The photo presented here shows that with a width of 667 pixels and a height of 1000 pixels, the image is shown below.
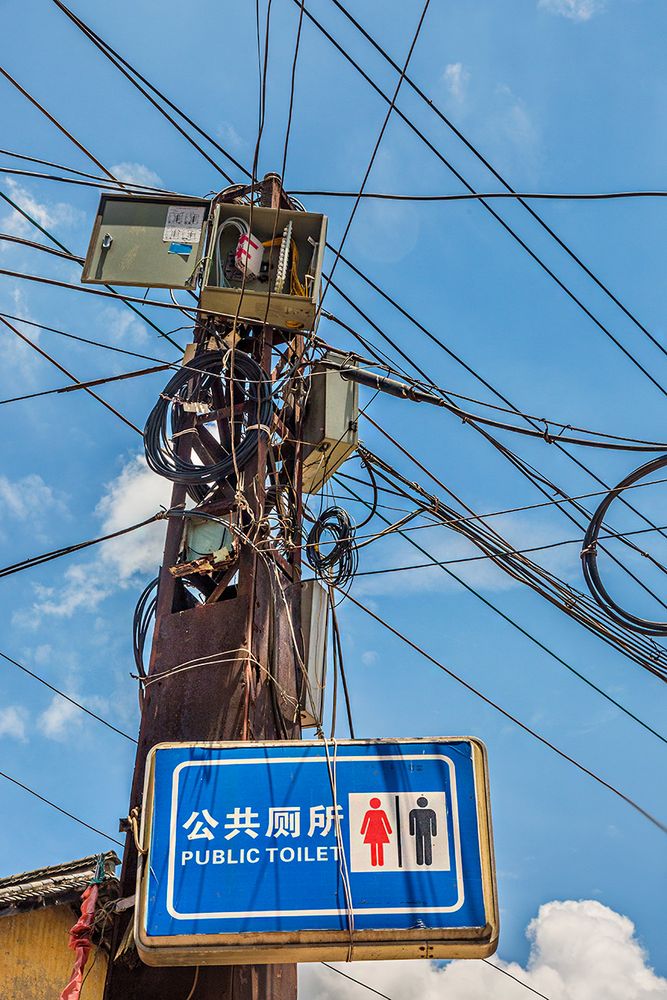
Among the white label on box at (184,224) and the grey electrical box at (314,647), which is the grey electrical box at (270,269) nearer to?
the white label on box at (184,224)

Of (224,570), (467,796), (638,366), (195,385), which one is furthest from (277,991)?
(638,366)

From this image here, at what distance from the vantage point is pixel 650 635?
21.1 ft

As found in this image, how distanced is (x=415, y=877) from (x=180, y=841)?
1103 mm

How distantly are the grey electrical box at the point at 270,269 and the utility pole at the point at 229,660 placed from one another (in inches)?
9.1

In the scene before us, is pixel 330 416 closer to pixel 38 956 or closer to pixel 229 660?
pixel 229 660

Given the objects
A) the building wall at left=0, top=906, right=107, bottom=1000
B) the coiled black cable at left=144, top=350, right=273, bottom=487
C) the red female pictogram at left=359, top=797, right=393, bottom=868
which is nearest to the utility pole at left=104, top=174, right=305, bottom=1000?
the coiled black cable at left=144, top=350, right=273, bottom=487

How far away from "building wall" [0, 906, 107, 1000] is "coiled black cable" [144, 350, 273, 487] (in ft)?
16.7

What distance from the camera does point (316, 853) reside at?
4449 millimetres

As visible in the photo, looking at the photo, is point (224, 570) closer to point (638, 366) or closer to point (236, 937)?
point (236, 937)

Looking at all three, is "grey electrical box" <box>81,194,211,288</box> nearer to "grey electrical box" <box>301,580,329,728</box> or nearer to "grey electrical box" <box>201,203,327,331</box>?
"grey electrical box" <box>201,203,327,331</box>

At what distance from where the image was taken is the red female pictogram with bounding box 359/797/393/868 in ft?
14.6

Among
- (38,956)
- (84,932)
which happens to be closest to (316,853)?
(84,932)

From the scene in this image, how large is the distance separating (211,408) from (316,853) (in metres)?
3.12

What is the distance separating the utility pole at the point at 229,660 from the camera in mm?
4770
